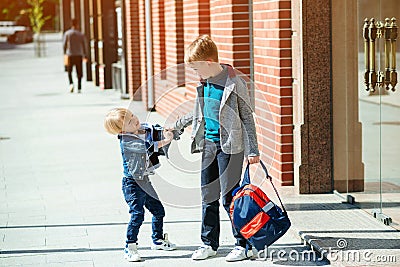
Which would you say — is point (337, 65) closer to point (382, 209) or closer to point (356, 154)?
point (356, 154)

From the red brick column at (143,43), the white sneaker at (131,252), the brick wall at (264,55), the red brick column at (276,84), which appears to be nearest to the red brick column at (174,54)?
the brick wall at (264,55)

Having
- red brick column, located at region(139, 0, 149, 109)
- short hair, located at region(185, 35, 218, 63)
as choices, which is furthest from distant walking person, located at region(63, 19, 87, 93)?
short hair, located at region(185, 35, 218, 63)

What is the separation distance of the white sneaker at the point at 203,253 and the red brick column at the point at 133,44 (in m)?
14.3

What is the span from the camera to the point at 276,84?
960 cm

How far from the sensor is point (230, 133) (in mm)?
6988

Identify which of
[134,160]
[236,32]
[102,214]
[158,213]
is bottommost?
[102,214]

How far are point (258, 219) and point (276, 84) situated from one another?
293cm

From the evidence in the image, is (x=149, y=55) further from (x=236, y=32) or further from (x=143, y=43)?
(x=236, y=32)

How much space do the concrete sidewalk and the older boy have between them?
0.75 ft

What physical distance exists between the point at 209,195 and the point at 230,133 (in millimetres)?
534

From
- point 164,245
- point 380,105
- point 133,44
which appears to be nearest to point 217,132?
point 164,245

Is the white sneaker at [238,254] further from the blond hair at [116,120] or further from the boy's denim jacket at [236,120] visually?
the blond hair at [116,120]

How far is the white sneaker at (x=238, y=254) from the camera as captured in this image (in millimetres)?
7141

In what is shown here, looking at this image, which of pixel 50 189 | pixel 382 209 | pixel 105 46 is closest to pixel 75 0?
pixel 105 46
